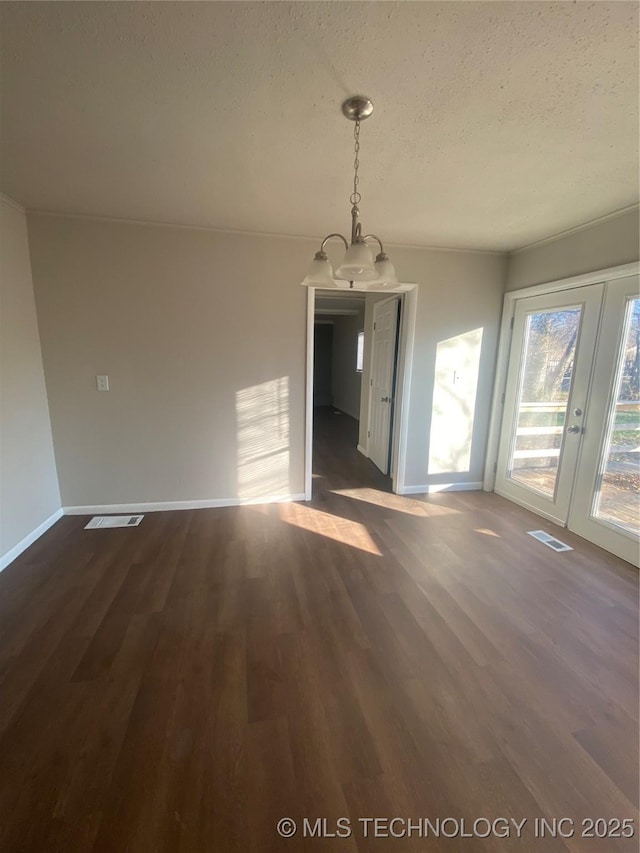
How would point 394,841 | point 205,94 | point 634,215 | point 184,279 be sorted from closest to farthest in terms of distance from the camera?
point 394,841 → point 205,94 → point 634,215 → point 184,279

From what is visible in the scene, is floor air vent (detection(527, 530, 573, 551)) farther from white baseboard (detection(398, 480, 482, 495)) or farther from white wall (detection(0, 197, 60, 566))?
white wall (detection(0, 197, 60, 566))

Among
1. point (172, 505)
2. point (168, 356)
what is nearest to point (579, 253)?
point (168, 356)

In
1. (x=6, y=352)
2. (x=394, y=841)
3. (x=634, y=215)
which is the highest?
(x=634, y=215)

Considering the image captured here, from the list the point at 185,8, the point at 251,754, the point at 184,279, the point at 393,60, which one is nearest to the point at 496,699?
the point at 251,754

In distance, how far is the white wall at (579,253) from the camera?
256 cm

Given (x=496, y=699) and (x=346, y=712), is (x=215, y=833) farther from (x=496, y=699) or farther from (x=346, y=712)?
(x=496, y=699)

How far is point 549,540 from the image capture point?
117 inches

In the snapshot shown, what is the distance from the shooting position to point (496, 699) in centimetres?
159

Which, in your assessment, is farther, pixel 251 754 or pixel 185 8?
pixel 251 754

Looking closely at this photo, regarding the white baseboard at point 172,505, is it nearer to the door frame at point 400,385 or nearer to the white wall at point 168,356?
the white wall at point 168,356

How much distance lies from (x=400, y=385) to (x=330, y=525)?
5.30 ft

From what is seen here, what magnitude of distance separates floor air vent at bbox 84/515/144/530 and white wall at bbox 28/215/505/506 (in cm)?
16

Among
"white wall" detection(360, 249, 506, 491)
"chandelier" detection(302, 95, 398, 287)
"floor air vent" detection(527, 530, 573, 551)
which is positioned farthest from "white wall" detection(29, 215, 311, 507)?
"floor air vent" detection(527, 530, 573, 551)

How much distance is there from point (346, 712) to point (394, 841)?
42 cm
